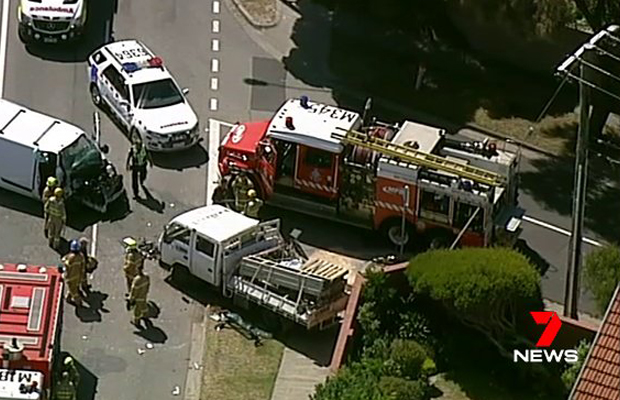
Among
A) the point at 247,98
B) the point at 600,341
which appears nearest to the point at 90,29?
the point at 247,98

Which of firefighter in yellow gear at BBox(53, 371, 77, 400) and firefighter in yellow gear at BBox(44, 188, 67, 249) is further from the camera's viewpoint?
firefighter in yellow gear at BBox(44, 188, 67, 249)

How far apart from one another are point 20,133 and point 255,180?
5.32 meters

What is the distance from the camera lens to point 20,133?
32750mm

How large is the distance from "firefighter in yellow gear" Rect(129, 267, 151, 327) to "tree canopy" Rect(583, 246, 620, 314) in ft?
28.6

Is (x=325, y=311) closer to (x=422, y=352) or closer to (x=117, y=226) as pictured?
(x=422, y=352)

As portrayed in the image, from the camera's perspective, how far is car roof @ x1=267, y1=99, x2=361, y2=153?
32.1m

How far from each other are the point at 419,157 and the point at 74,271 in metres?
7.62

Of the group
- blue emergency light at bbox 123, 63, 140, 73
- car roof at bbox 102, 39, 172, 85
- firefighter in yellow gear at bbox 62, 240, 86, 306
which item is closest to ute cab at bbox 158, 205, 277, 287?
firefighter in yellow gear at bbox 62, 240, 86, 306

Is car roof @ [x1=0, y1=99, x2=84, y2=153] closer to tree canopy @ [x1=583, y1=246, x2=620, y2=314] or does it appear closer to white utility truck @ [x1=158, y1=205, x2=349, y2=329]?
white utility truck @ [x1=158, y1=205, x2=349, y2=329]

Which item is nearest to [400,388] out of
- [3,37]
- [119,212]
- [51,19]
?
[119,212]

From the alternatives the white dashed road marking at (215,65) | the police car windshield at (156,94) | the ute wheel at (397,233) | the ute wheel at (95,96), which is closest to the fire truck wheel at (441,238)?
the ute wheel at (397,233)

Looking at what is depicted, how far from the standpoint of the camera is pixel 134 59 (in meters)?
36.1

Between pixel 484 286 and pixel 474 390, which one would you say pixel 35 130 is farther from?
pixel 474 390

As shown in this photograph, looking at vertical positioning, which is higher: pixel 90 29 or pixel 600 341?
pixel 600 341
